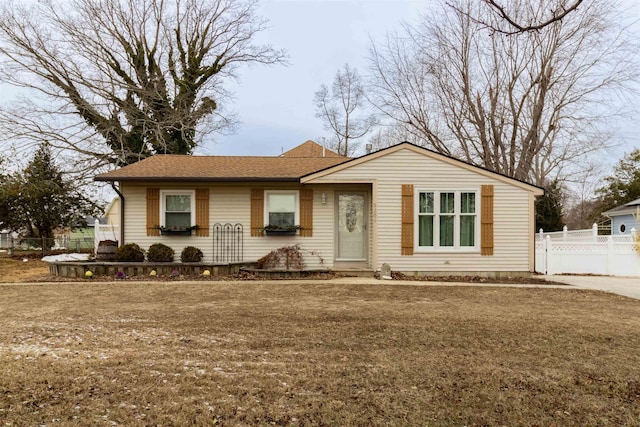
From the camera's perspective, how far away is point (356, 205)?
11.5 meters

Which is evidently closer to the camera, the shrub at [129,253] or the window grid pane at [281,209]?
the shrub at [129,253]

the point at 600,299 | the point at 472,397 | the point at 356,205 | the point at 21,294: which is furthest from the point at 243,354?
the point at 356,205

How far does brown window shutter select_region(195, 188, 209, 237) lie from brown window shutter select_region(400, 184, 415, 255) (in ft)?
17.9

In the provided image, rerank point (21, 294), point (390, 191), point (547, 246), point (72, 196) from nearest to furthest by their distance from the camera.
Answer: point (21, 294)
point (390, 191)
point (547, 246)
point (72, 196)

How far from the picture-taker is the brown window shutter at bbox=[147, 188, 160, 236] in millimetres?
11102

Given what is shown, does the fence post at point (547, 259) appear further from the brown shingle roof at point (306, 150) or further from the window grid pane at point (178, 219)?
the brown shingle roof at point (306, 150)

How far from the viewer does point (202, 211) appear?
11.2 metres

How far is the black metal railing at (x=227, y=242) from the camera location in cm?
1123

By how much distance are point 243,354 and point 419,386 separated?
176 centimetres

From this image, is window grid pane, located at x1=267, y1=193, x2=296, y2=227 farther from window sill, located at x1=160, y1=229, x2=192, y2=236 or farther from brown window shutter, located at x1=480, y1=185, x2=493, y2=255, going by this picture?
brown window shutter, located at x1=480, y1=185, x2=493, y2=255

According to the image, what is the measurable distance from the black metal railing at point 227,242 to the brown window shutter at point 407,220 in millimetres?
4533

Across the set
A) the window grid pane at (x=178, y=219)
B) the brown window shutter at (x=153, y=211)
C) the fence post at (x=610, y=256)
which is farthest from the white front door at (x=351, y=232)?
the fence post at (x=610, y=256)

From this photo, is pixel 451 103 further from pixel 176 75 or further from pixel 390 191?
pixel 176 75

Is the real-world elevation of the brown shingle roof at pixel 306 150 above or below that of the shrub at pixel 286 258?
above
